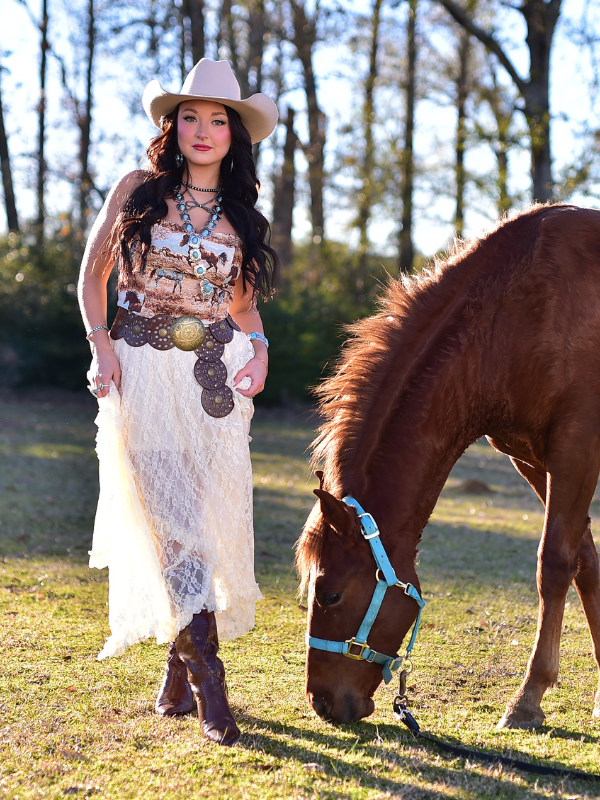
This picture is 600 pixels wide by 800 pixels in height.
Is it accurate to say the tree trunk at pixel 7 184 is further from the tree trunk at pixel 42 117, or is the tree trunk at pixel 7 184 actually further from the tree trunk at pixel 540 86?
the tree trunk at pixel 540 86

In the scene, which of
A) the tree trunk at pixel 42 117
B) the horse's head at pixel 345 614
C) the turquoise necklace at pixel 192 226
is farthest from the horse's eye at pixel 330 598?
the tree trunk at pixel 42 117

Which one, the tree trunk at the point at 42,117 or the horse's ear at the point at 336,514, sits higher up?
the tree trunk at the point at 42,117

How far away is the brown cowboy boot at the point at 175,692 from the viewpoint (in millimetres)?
2717

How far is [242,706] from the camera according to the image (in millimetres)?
2818

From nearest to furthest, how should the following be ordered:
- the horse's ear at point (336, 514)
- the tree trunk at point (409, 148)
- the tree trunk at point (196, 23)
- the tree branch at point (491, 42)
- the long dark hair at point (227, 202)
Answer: the horse's ear at point (336, 514)
the long dark hair at point (227, 202)
the tree branch at point (491, 42)
the tree trunk at point (196, 23)
the tree trunk at point (409, 148)

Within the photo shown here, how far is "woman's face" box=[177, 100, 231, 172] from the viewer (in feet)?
8.96

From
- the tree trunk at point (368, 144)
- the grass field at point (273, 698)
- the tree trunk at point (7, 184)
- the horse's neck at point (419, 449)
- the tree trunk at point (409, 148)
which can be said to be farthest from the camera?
the tree trunk at point (409, 148)

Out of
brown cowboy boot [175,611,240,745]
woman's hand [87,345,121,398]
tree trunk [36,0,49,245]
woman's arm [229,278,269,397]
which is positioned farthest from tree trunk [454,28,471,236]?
brown cowboy boot [175,611,240,745]

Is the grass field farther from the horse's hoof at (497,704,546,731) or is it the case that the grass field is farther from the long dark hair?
the long dark hair

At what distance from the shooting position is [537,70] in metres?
12.6

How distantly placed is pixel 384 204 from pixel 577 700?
18585 millimetres

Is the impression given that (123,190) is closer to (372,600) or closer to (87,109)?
(372,600)

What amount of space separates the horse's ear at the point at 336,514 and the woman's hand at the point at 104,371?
82cm

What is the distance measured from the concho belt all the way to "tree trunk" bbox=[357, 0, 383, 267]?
1705 centimetres
